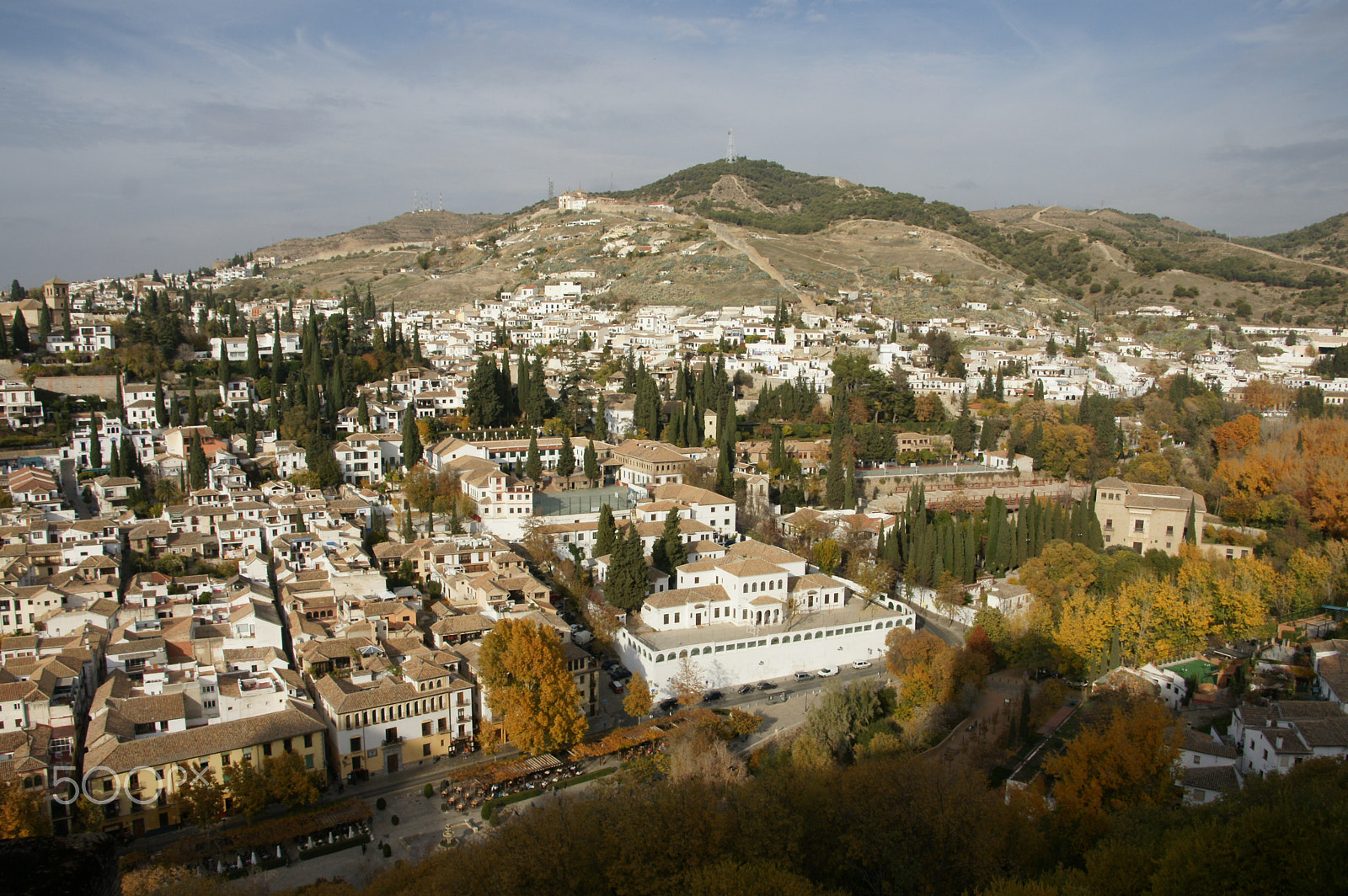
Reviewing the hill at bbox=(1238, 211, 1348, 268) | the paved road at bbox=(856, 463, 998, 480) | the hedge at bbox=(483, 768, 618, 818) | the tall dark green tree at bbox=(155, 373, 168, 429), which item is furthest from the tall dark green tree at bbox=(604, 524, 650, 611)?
the hill at bbox=(1238, 211, 1348, 268)

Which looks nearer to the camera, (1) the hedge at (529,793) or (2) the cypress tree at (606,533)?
(1) the hedge at (529,793)

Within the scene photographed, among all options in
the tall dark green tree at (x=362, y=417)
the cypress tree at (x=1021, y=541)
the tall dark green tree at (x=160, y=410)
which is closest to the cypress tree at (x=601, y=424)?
the tall dark green tree at (x=362, y=417)

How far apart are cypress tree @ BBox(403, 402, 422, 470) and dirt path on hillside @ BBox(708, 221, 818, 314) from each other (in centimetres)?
2855

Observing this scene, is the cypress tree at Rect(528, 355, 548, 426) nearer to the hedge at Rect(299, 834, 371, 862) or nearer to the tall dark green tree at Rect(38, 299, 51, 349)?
the hedge at Rect(299, 834, 371, 862)

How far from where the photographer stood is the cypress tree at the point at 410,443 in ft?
99.7

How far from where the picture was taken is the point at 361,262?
8575cm

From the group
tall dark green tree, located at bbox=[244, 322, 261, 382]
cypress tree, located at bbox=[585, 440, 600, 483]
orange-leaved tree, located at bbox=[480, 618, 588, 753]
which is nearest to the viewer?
orange-leaved tree, located at bbox=[480, 618, 588, 753]

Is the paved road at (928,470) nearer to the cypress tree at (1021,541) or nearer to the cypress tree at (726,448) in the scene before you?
the cypress tree at (726,448)

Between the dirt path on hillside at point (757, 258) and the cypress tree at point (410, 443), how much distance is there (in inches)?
1124

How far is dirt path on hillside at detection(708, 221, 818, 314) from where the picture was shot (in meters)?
56.2

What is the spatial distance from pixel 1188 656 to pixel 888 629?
7.01 metres

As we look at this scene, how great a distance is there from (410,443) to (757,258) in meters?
38.6

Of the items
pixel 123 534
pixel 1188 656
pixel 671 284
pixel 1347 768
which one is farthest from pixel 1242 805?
pixel 671 284

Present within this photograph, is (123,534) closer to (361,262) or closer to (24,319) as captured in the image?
(24,319)
